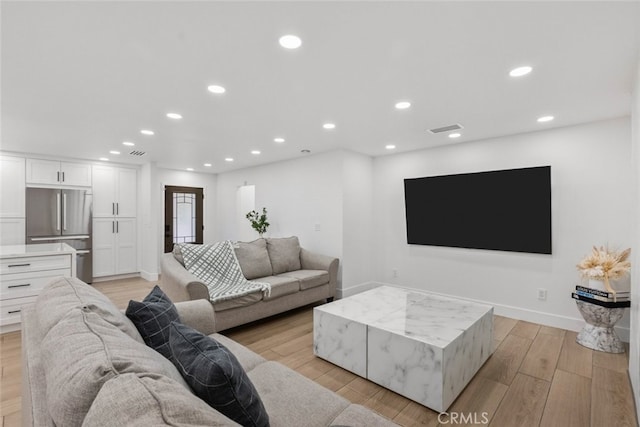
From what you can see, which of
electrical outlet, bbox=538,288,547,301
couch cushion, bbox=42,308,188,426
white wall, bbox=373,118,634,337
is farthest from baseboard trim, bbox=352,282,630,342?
couch cushion, bbox=42,308,188,426

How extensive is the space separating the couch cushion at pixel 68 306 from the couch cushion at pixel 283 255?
274 centimetres

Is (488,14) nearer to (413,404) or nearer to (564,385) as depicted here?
(413,404)

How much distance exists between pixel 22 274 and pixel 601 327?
5.97 meters

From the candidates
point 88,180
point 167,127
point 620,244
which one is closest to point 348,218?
point 167,127

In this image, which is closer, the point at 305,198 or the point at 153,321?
the point at 153,321

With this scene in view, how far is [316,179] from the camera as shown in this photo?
4.83 m

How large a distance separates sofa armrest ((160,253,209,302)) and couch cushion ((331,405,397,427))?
6.95 feet

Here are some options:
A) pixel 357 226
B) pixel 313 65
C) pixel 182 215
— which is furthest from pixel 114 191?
pixel 313 65

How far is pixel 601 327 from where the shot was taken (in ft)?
9.55

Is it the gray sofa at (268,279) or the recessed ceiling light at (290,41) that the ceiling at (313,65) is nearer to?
the recessed ceiling light at (290,41)

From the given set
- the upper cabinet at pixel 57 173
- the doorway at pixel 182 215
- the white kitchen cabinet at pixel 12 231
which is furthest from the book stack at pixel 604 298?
the white kitchen cabinet at pixel 12 231

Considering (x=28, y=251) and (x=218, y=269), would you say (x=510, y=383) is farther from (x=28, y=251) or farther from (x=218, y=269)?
(x=28, y=251)

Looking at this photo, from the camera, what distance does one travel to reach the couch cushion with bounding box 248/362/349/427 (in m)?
1.24

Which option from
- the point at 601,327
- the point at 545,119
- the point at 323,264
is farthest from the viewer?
the point at 323,264
